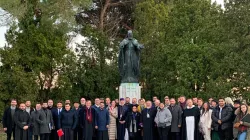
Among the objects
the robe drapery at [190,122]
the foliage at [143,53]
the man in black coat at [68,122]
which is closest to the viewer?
the robe drapery at [190,122]

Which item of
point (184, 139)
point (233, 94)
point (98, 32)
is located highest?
point (98, 32)


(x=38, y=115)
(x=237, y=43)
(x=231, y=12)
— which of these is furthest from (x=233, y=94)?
(x=38, y=115)

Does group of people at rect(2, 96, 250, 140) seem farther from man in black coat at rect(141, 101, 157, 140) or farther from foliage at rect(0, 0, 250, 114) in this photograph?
foliage at rect(0, 0, 250, 114)

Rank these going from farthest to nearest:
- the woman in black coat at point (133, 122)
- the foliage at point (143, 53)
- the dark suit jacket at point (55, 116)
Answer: the foliage at point (143, 53) → the woman in black coat at point (133, 122) → the dark suit jacket at point (55, 116)

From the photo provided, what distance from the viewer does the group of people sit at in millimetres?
12625

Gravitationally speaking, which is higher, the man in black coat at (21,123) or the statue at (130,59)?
the statue at (130,59)

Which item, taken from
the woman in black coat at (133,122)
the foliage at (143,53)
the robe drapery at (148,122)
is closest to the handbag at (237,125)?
the robe drapery at (148,122)

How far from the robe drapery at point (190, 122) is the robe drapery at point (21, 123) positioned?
4.36 m

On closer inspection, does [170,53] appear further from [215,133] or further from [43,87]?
[215,133]

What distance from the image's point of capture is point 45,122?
13.2 m

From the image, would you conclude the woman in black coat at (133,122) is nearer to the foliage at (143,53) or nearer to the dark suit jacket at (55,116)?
the dark suit jacket at (55,116)

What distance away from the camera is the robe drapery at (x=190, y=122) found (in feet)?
42.4

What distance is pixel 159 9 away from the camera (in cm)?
3073

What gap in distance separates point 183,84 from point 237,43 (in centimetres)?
384
